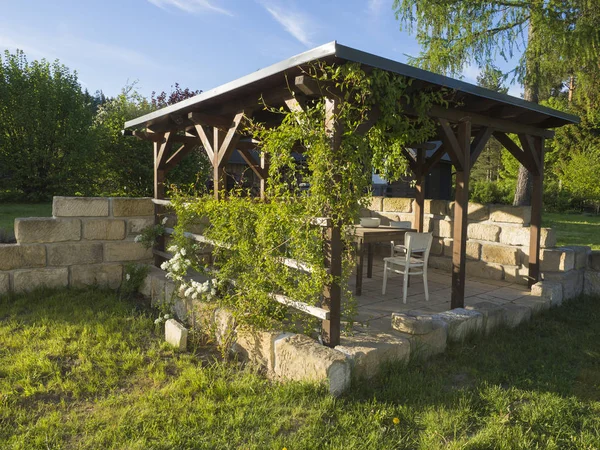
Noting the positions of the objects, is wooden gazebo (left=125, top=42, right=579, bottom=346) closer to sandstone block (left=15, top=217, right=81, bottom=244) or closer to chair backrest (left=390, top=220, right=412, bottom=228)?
chair backrest (left=390, top=220, right=412, bottom=228)

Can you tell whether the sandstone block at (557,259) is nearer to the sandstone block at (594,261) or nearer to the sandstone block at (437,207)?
the sandstone block at (594,261)

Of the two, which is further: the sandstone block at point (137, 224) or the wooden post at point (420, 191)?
the wooden post at point (420, 191)

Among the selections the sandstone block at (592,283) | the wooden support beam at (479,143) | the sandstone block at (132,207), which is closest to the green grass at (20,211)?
the sandstone block at (132,207)

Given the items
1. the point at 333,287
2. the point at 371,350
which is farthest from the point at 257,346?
the point at 371,350

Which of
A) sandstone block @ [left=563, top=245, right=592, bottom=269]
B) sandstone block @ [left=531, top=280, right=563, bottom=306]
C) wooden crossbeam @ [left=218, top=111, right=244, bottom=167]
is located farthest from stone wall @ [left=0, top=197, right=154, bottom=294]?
sandstone block @ [left=563, top=245, right=592, bottom=269]

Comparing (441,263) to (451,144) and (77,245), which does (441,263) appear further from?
(77,245)

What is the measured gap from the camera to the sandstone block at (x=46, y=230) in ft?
16.6

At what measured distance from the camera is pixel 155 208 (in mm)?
5820

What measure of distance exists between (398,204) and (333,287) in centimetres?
420

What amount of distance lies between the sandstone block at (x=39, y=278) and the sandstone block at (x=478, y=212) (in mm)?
5379

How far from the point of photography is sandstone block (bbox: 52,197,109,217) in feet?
17.1

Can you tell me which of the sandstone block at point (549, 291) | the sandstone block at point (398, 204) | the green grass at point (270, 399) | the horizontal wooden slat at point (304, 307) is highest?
the sandstone block at point (398, 204)

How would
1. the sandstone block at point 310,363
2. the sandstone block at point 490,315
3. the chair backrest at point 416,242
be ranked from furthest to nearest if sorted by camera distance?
1. the chair backrest at point 416,242
2. the sandstone block at point 490,315
3. the sandstone block at point 310,363

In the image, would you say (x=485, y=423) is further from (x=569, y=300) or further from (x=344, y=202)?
(x=569, y=300)
